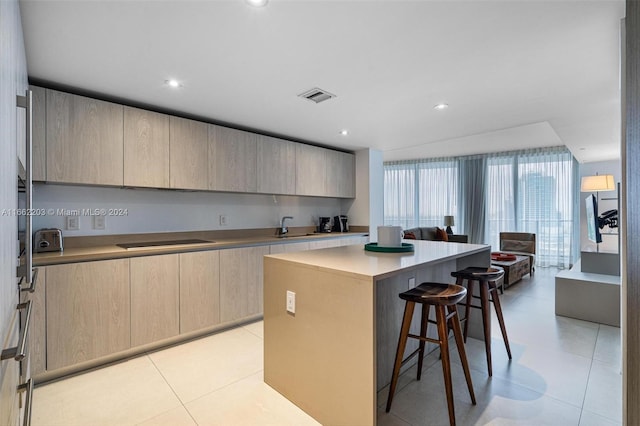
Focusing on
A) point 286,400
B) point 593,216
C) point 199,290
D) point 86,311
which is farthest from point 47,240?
point 593,216

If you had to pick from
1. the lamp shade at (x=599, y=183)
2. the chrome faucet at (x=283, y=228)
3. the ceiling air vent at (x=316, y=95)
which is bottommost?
the chrome faucet at (x=283, y=228)

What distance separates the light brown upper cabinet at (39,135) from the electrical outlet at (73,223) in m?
0.50

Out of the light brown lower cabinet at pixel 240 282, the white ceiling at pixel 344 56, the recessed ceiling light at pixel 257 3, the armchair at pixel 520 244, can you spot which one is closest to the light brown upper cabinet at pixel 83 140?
the white ceiling at pixel 344 56

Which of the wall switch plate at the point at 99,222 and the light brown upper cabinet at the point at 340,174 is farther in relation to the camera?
the light brown upper cabinet at the point at 340,174

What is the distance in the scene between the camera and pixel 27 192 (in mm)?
1229

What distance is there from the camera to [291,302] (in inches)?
75.9

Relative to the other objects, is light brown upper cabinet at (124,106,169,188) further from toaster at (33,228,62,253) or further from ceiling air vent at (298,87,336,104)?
ceiling air vent at (298,87,336,104)

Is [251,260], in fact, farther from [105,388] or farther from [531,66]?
[531,66]

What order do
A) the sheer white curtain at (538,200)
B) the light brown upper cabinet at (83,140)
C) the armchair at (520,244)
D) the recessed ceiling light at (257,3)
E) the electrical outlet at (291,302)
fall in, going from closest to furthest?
the recessed ceiling light at (257,3) → the electrical outlet at (291,302) → the light brown upper cabinet at (83,140) → the armchair at (520,244) → the sheer white curtain at (538,200)

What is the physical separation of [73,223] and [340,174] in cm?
331

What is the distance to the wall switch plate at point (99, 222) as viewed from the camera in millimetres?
2797

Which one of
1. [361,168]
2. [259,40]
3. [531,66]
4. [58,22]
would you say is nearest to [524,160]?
[361,168]

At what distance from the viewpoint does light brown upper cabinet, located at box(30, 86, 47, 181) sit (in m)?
2.22

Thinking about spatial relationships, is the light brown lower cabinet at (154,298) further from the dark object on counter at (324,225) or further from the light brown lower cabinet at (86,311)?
the dark object on counter at (324,225)
